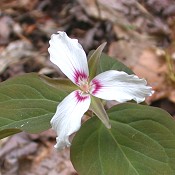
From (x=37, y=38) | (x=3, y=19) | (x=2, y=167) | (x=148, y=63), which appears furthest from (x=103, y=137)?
(x=3, y=19)

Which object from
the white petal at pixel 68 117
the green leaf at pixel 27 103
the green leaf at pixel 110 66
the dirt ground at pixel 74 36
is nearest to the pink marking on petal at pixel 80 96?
the white petal at pixel 68 117

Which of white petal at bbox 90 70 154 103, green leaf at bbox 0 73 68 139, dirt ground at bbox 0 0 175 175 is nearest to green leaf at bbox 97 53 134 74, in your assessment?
green leaf at bbox 0 73 68 139

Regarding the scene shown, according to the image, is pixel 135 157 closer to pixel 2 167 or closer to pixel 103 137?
pixel 103 137

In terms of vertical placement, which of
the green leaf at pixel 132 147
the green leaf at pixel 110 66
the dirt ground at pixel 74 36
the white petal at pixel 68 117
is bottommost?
the dirt ground at pixel 74 36

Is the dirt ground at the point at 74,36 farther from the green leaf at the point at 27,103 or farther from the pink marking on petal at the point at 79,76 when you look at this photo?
the pink marking on petal at the point at 79,76

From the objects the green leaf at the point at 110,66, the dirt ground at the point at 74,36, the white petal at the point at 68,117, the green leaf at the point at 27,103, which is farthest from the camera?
the dirt ground at the point at 74,36

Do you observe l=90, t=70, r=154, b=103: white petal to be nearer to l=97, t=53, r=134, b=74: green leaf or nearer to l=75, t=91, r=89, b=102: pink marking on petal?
l=75, t=91, r=89, b=102: pink marking on petal

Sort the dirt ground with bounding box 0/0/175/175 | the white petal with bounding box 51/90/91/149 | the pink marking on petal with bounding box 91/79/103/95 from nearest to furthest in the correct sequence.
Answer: the white petal with bounding box 51/90/91/149
the pink marking on petal with bounding box 91/79/103/95
the dirt ground with bounding box 0/0/175/175
